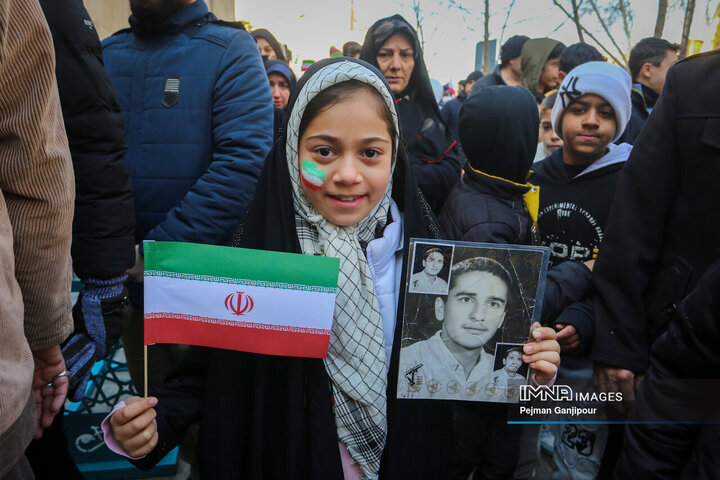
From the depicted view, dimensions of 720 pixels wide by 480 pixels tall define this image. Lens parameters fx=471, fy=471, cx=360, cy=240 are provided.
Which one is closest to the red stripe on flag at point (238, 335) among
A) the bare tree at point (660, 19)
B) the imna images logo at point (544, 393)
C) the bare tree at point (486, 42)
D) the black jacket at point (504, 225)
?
the imna images logo at point (544, 393)

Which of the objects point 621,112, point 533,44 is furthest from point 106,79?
point 533,44

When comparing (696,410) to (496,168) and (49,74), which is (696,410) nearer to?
(496,168)

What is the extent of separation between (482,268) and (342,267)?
0.36 metres

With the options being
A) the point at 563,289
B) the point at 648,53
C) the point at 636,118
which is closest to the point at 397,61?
the point at 636,118

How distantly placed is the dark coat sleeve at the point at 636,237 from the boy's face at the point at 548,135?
2.08 m

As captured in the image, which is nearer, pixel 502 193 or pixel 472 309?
pixel 472 309

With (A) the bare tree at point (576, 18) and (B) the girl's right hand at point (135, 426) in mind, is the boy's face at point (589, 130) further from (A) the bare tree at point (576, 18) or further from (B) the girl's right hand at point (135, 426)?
(A) the bare tree at point (576, 18)

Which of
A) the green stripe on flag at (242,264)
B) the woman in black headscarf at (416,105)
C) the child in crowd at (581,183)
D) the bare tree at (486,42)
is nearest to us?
the green stripe on flag at (242,264)

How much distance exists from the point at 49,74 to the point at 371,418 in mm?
1127

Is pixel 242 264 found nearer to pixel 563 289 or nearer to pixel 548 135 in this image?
pixel 563 289

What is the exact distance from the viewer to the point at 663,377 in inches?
53.5

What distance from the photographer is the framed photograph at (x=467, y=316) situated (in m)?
1.18

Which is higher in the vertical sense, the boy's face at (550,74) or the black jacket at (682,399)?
the boy's face at (550,74)

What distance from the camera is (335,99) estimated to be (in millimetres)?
1259
